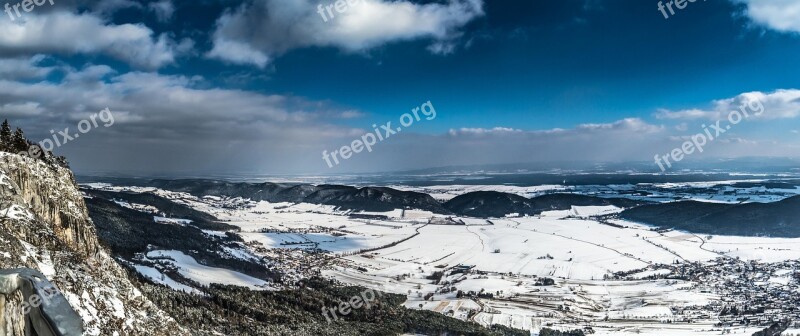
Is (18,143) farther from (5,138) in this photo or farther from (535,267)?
(535,267)

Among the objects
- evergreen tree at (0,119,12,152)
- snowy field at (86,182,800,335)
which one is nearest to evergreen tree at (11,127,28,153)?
evergreen tree at (0,119,12,152)

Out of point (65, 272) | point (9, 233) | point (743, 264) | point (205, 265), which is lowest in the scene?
point (743, 264)

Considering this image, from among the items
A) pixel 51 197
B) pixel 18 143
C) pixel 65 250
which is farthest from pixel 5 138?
pixel 65 250

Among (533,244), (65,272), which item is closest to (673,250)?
(533,244)

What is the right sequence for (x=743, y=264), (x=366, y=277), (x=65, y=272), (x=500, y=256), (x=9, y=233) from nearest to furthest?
(x=9, y=233)
(x=65, y=272)
(x=366, y=277)
(x=743, y=264)
(x=500, y=256)

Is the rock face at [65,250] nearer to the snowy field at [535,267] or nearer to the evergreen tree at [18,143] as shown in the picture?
the evergreen tree at [18,143]

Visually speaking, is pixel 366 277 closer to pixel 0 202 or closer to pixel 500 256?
pixel 500 256
